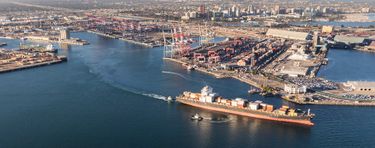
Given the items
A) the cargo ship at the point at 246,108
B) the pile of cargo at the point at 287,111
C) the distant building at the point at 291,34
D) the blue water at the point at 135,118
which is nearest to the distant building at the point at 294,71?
the blue water at the point at 135,118

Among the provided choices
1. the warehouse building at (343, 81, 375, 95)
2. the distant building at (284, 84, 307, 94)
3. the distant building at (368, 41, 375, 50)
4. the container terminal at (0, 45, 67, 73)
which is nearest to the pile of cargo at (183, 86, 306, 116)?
the distant building at (284, 84, 307, 94)

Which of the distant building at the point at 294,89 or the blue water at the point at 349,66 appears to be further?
the blue water at the point at 349,66

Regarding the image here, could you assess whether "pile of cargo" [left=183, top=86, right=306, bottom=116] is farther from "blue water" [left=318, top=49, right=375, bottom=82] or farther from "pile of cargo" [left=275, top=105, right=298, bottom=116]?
"blue water" [left=318, top=49, right=375, bottom=82]

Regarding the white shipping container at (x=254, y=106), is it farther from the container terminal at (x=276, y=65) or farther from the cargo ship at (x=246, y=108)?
the container terminal at (x=276, y=65)

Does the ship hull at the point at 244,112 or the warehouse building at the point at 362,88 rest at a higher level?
the warehouse building at the point at 362,88

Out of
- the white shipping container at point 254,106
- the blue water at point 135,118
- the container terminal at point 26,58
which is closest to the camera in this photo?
the blue water at point 135,118

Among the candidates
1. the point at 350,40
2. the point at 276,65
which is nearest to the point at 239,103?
the point at 276,65
